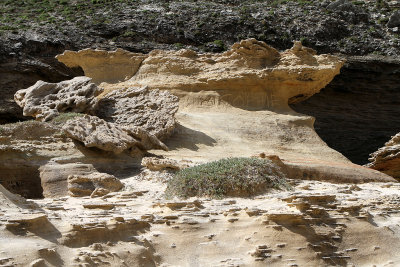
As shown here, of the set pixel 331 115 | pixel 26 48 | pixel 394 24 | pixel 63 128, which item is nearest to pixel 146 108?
pixel 63 128

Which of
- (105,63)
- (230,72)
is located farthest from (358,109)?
(105,63)

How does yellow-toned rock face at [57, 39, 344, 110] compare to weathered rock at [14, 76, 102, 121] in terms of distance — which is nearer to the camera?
weathered rock at [14, 76, 102, 121]

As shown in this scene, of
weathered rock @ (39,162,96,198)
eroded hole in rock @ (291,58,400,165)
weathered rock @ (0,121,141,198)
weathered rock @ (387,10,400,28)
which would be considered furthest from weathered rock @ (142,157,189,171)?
weathered rock @ (387,10,400,28)

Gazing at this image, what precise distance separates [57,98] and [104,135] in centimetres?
379

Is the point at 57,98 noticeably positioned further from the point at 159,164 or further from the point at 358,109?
the point at 358,109

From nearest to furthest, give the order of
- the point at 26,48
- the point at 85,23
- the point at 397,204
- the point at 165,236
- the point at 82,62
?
the point at 165,236
the point at 397,204
the point at 82,62
the point at 26,48
the point at 85,23

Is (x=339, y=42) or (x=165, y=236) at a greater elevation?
(x=339, y=42)

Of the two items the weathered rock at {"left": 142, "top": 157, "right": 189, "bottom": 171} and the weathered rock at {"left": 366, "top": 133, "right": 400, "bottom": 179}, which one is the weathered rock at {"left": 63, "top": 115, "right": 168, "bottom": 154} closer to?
the weathered rock at {"left": 142, "top": 157, "right": 189, "bottom": 171}

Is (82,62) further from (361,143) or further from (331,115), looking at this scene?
(361,143)

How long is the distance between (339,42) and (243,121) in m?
9.75

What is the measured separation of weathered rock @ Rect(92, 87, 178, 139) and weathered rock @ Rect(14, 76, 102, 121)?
1.24 ft

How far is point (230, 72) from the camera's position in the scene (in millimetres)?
18266

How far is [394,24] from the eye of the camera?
25.6 meters

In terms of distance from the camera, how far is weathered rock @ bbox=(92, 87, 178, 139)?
14.7m
